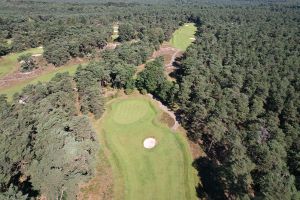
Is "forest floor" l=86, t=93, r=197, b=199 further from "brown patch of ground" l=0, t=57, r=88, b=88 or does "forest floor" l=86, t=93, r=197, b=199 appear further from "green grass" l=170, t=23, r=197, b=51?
"green grass" l=170, t=23, r=197, b=51

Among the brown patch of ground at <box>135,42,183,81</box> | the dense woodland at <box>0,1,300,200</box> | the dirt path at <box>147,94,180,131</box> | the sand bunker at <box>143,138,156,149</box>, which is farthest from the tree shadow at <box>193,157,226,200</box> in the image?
the brown patch of ground at <box>135,42,183,81</box>

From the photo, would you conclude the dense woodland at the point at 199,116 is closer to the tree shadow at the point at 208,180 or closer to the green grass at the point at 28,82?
the tree shadow at the point at 208,180

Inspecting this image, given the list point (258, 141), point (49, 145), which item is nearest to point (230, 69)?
point (258, 141)

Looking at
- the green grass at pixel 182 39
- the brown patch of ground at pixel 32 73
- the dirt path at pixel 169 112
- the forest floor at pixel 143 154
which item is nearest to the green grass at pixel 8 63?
the brown patch of ground at pixel 32 73

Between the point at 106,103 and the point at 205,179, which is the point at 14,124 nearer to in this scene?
the point at 106,103

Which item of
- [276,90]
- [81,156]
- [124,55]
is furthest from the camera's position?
[124,55]

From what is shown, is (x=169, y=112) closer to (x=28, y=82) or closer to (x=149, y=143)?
(x=149, y=143)
